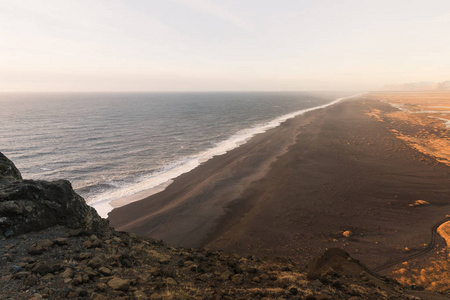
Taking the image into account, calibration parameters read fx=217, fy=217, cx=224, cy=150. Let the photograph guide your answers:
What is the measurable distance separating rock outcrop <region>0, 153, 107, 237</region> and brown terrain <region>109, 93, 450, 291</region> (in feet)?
21.2

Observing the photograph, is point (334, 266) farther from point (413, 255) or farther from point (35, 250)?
point (35, 250)

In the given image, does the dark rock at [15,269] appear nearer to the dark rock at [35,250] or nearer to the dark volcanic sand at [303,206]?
the dark rock at [35,250]

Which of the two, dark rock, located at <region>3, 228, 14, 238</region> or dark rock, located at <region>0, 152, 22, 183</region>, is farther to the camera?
dark rock, located at <region>0, 152, 22, 183</region>

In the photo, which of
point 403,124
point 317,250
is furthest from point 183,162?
point 403,124

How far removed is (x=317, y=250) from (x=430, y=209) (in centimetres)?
1061

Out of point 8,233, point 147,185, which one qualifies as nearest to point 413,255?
point 8,233

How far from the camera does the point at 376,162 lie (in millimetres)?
25969

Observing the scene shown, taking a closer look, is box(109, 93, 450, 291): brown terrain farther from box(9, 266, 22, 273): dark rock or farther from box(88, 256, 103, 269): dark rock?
box(9, 266, 22, 273): dark rock

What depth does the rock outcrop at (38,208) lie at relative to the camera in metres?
7.21

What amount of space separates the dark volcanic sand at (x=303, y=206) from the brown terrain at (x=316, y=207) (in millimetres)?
70

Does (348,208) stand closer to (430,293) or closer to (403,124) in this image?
(430,293)

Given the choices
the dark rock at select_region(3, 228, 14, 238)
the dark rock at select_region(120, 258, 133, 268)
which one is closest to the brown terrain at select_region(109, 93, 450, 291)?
the dark rock at select_region(120, 258, 133, 268)

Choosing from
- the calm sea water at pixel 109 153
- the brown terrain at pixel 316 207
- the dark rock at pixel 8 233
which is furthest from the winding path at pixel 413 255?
the calm sea water at pixel 109 153

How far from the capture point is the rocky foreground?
572cm
